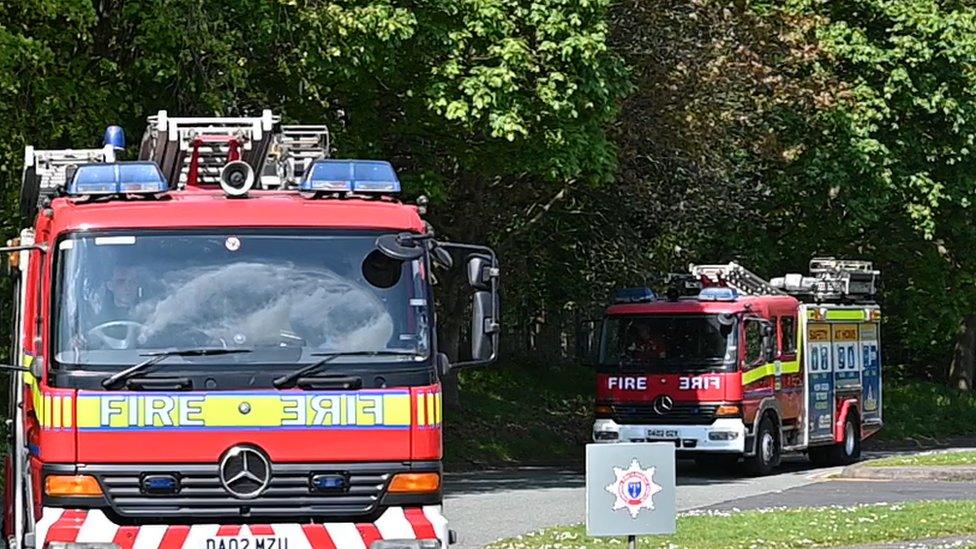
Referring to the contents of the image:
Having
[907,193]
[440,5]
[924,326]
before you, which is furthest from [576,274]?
[440,5]

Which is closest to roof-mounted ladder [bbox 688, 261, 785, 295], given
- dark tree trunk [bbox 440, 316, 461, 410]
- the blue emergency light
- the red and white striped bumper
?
dark tree trunk [bbox 440, 316, 461, 410]

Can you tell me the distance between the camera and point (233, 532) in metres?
10.7

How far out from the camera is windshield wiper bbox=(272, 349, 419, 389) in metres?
10.8

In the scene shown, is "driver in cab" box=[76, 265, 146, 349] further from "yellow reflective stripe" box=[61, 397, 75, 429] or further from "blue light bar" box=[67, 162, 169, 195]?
"blue light bar" box=[67, 162, 169, 195]

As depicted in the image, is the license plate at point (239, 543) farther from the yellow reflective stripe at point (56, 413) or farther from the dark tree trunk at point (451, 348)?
the dark tree trunk at point (451, 348)

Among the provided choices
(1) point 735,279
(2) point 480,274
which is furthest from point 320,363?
(1) point 735,279

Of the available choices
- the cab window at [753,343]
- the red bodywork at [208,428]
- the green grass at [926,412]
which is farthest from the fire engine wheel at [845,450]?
the red bodywork at [208,428]

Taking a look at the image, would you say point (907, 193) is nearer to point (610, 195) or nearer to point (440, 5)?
point (610, 195)

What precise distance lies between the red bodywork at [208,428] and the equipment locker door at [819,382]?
20.0m

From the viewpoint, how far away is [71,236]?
11.1m

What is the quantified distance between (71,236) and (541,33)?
14.9m

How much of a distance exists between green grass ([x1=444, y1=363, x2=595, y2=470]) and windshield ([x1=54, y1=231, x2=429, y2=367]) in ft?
66.5

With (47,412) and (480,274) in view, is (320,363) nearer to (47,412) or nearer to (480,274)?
(480,274)

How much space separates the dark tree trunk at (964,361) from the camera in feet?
157
